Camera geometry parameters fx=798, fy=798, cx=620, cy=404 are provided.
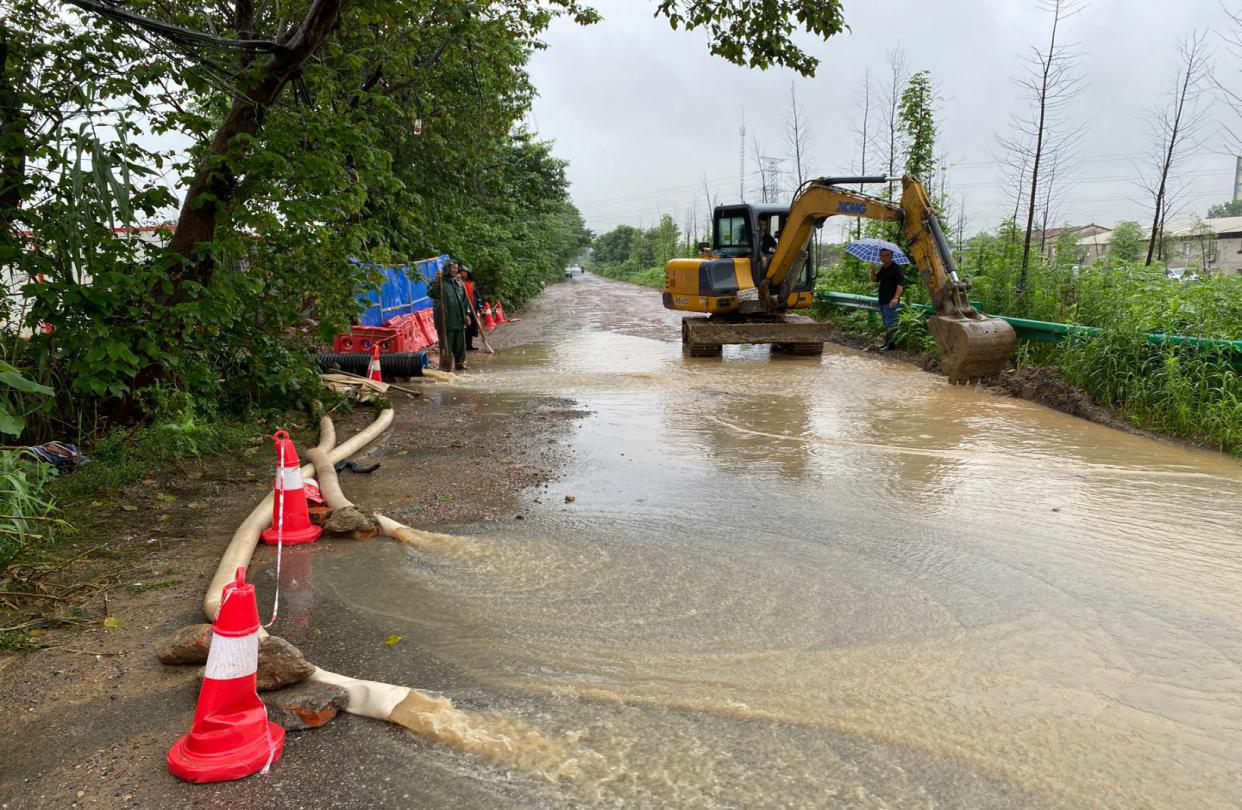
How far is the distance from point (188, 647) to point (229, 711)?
0.76 m

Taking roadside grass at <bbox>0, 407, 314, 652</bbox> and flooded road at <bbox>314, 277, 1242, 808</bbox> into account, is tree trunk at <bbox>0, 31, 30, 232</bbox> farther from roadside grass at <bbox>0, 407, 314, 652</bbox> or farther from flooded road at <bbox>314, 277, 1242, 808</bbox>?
flooded road at <bbox>314, 277, 1242, 808</bbox>

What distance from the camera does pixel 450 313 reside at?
42.0 ft

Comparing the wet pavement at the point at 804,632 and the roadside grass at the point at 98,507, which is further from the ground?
the roadside grass at the point at 98,507

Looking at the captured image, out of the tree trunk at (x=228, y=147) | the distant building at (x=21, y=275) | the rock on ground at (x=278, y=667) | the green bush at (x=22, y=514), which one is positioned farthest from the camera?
the tree trunk at (x=228, y=147)

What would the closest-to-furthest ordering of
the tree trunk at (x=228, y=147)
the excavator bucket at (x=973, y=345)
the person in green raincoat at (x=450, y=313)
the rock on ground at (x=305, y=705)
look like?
the rock on ground at (x=305, y=705) < the tree trunk at (x=228, y=147) < the excavator bucket at (x=973, y=345) < the person in green raincoat at (x=450, y=313)

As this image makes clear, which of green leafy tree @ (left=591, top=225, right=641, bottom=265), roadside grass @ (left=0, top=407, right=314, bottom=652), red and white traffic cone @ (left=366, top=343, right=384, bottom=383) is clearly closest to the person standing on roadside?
red and white traffic cone @ (left=366, top=343, right=384, bottom=383)

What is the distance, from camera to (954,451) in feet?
24.1

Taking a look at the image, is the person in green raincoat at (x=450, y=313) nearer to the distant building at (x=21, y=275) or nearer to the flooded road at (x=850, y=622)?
the flooded road at (x=850, y=622)

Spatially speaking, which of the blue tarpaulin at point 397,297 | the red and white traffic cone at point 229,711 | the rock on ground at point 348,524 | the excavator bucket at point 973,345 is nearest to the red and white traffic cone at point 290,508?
the rock on ground at point 348,524

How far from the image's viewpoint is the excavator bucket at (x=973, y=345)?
33.8 feet

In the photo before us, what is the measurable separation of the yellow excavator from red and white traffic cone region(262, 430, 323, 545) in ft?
28.1

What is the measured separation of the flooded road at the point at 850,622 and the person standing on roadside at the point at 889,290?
739 centimetres

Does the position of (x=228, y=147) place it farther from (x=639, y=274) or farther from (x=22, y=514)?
(x=639, y=274)

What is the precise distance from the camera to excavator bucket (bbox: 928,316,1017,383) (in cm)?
1030
